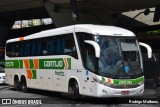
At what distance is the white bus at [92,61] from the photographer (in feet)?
49.0

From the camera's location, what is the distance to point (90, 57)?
15.5m

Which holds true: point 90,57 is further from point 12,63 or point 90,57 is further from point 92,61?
point 12,63

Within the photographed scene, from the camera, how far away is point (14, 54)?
75.8ft

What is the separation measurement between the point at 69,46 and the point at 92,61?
6.38 ft

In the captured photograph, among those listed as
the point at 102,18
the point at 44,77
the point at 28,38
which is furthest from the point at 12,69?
the point at 102,18

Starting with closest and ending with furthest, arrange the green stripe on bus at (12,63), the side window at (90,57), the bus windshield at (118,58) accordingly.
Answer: the bus windshield at (118,58) → the side window at (90,57) → the green stripe on bus at (12,63)

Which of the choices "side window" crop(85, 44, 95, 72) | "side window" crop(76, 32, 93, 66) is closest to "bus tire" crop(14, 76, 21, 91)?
"side window" crop(76, 32, 93, 66)

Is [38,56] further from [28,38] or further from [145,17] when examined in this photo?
[145,17]

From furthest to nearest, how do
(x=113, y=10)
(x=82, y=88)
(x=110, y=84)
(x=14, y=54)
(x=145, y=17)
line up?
1. (x=145, y=17)
2. (x=113, y=10)
3. (x=14, y=54)
4. (x=82, y=88)
5. (x=110, y=84)

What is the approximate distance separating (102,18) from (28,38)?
18382mm

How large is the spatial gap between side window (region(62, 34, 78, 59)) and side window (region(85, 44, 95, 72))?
2.64 feet

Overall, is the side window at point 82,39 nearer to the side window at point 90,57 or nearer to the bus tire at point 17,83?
the side window at point 90,57

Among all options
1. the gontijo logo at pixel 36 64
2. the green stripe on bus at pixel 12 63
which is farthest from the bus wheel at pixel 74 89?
the green stripe on bus at pixel 12 63

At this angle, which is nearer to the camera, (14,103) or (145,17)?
(14,103)
